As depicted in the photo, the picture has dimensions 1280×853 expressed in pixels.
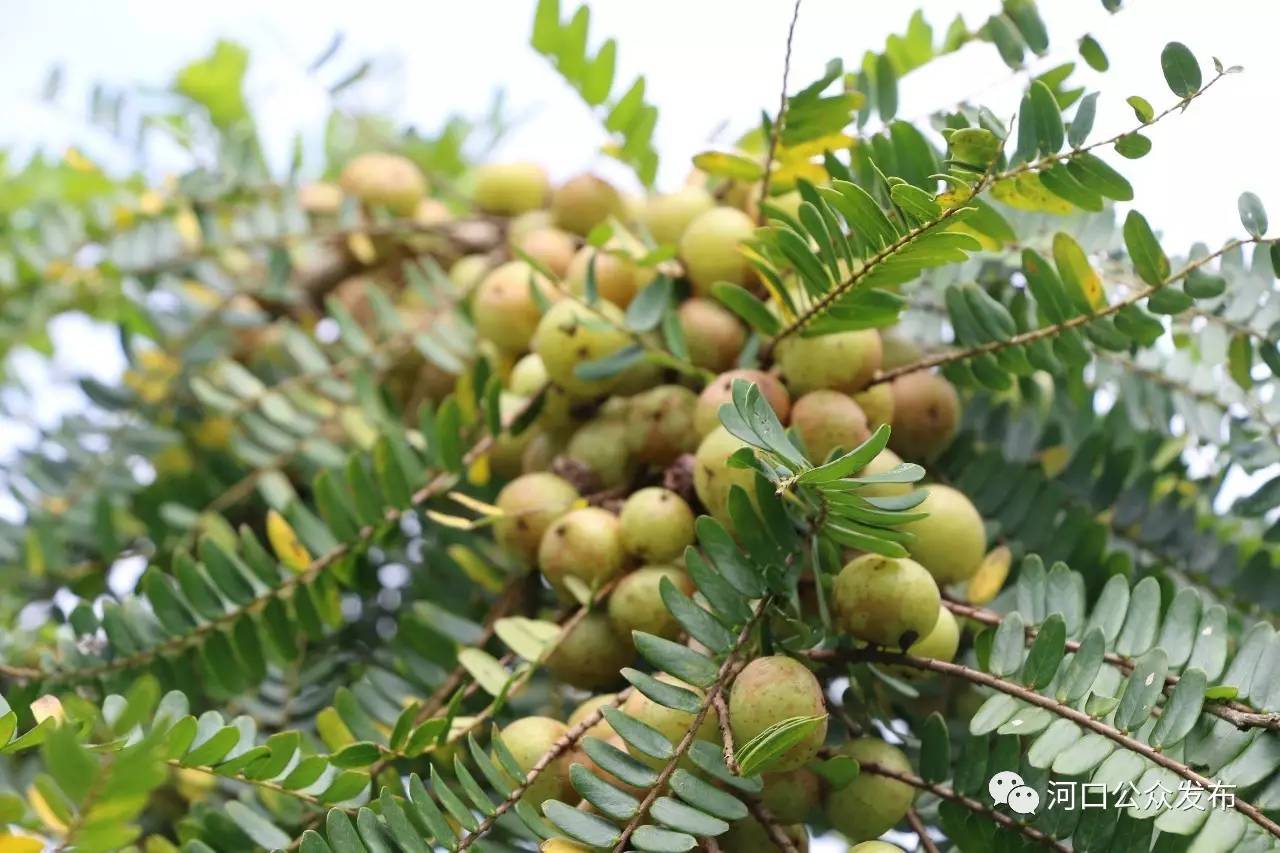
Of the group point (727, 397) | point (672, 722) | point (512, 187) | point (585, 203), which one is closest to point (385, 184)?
point (512, 187)

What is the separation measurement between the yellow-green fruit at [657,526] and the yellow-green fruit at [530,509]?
0.06 metres

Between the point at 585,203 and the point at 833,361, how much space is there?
0.87ft

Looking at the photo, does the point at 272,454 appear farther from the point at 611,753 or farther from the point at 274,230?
the point at 611,753

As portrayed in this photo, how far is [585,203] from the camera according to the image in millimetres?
771

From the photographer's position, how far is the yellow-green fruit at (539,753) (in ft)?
1.65

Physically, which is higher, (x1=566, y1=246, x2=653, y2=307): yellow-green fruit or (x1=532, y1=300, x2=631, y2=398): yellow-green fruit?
(x1=566, y1=246, x2=653, y2=307): yellow-green fruit

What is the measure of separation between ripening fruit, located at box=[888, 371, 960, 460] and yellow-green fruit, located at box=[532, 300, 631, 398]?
0.14m

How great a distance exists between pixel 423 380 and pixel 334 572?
0.74 ft

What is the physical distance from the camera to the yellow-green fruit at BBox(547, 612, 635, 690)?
1.88ft

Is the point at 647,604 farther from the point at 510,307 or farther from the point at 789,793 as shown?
the point at 510,307

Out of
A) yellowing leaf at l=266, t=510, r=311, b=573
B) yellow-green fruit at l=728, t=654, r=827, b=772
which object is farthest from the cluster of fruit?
yellowing leaf at l=266, t=510, r=311, b=573

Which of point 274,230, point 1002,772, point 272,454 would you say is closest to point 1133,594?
point 1002,772

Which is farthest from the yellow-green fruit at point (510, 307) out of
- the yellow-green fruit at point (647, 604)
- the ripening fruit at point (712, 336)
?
the yellow-green fruit at point (647, 604)

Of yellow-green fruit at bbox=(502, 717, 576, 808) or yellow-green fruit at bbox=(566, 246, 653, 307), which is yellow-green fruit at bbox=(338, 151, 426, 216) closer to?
yellow-green fruit at bbox=(566, 246, 653, 307)
